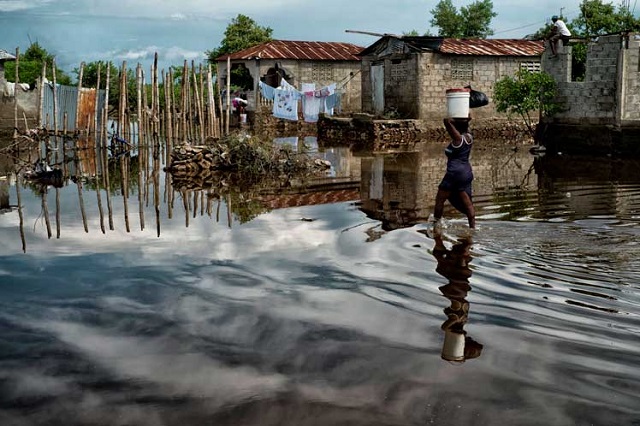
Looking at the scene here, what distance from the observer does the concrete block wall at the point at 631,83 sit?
1822 cm

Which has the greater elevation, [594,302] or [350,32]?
[350,32]

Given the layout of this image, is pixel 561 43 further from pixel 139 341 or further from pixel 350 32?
pixel 139 341

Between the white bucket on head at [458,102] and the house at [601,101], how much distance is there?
11.7 meters

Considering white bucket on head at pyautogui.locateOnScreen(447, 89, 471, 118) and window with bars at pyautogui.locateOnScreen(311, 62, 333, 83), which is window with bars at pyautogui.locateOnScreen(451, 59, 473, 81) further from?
white bucket on head at pyautogui.locateOnScreen(447, 89, 471, 118)

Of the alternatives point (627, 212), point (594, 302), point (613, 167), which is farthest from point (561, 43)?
point (594, 302)

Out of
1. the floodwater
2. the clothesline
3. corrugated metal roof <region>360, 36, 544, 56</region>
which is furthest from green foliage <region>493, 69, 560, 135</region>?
the clothesline

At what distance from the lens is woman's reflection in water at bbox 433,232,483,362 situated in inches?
187

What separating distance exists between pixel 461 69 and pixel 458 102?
66.2 ft

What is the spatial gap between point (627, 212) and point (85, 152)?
16.1 metres

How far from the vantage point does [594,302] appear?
18.7 feet

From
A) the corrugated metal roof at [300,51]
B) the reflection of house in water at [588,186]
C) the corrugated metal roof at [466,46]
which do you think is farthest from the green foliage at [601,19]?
the reflection of house in water at [588,186]

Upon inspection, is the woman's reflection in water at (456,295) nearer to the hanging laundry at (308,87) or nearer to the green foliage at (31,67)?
the hanging laundry at (308,87)

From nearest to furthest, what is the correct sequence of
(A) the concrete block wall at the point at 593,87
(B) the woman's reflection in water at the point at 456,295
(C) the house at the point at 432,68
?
1. (B) the woman's reflection in water at the point at 456,295
2. (A) the concrete block wall at the point at 593,87
3. (C) the house at the point at 432,68

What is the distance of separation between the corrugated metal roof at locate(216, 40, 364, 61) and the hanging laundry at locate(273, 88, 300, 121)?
3261mm
